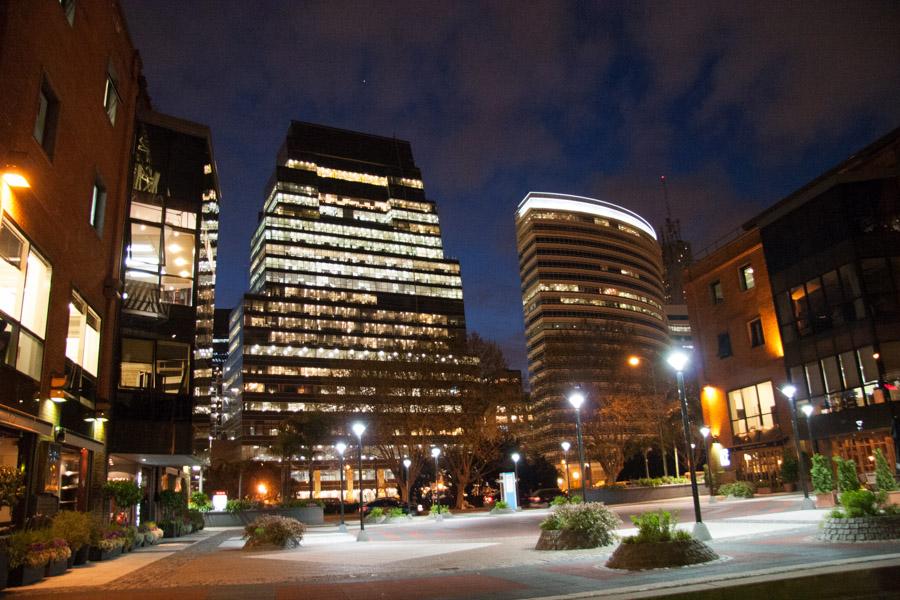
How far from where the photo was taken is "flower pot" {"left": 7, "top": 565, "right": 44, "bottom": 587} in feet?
45.6

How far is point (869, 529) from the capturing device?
14.5 meters

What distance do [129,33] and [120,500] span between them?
1813cm

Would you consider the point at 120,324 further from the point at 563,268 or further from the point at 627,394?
the point at 563,268

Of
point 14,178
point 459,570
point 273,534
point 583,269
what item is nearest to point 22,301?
point 14,178

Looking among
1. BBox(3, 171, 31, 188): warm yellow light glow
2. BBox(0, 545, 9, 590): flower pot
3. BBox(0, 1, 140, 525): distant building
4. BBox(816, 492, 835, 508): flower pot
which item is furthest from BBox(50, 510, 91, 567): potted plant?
BBox(816, 492, 835, 508): flower pot

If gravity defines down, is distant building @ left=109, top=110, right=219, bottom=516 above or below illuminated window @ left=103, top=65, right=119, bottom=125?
below

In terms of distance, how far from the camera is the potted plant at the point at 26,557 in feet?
45.7

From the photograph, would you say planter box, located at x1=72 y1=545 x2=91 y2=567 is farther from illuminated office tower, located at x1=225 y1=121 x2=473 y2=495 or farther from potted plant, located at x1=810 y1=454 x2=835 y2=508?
illuminated office tower, located at x1=225 y1=121 x2=473 y2=495

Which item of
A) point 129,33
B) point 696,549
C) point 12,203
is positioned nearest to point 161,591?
point 12,203

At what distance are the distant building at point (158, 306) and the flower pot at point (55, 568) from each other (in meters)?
11.0

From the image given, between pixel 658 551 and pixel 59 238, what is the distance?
1694cm

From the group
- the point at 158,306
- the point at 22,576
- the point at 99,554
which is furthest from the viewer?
the point at 158,306

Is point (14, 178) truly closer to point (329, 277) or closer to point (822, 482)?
point (822, 482)

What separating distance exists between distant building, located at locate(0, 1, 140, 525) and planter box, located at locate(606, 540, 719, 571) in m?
13.3
